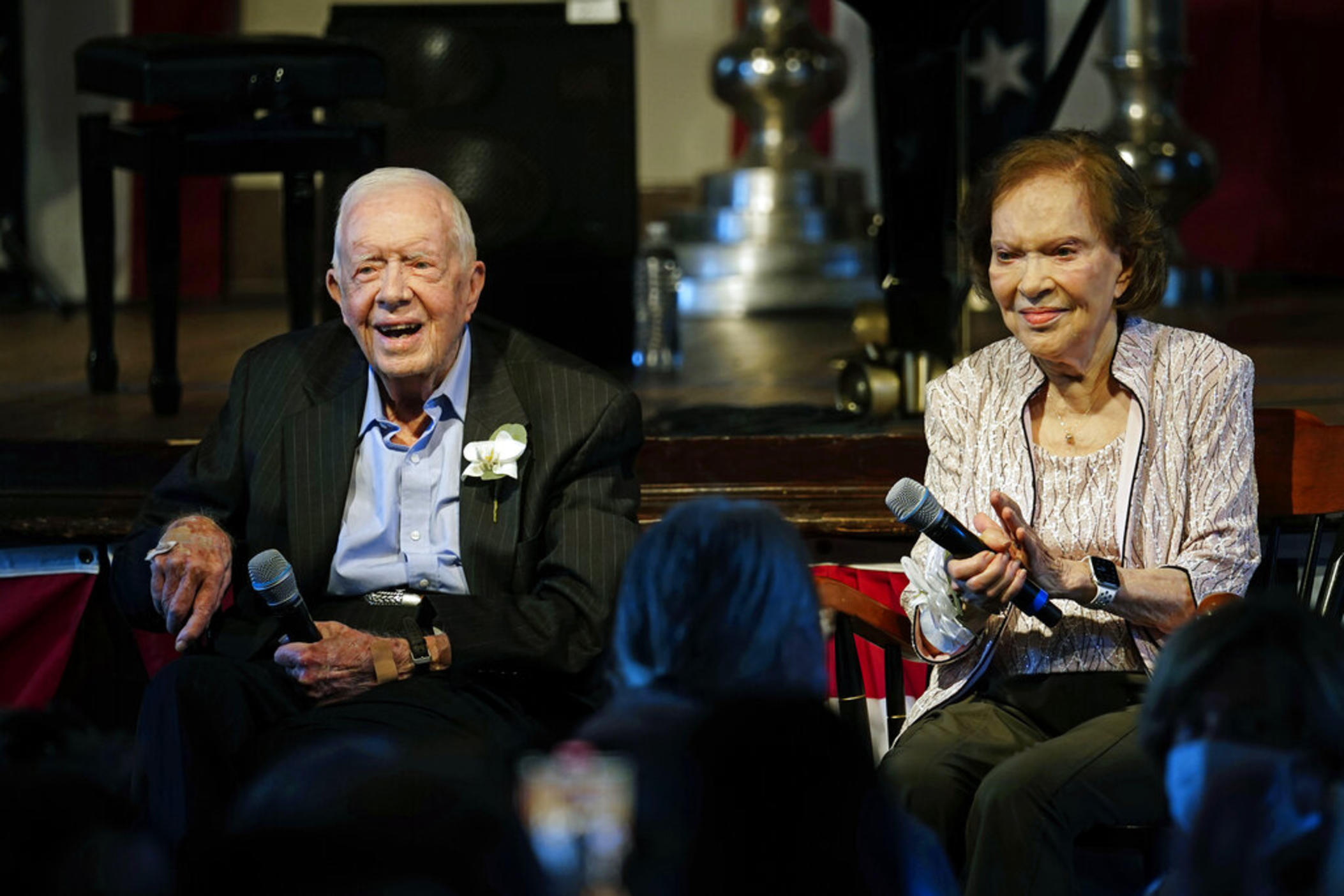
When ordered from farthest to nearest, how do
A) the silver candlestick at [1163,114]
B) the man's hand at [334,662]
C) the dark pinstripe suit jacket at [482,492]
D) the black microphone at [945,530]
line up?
1. the silver candlestick at [1163,114]
2. the dark pinstripe suit jacket at [482,492]
3. the man's hand at [334,662]
4. the black microphone at [945,530]

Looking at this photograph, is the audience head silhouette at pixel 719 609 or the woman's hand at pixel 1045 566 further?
the woman's hand at pixel 1045 566

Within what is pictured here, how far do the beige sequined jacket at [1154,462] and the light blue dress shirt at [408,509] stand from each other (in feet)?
2.16

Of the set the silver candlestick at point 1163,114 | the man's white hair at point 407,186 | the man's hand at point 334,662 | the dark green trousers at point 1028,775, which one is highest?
the silver candlestick at point 1163,114

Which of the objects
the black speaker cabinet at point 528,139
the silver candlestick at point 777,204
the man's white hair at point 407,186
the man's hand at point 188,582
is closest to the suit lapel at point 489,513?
the man's white hair at point 407,186

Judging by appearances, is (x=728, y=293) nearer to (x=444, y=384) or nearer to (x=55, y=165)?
(x=55, y=165)

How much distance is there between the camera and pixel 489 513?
105 inches

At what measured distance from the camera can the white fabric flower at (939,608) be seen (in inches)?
101

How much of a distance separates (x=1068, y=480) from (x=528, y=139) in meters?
2.75

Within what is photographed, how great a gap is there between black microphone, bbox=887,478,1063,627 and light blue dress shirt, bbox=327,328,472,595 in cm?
69

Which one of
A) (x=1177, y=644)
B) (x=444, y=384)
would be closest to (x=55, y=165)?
(x=444, y=384)

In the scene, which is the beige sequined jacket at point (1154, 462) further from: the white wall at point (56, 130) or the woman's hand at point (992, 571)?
the white wall at point (56, 130)

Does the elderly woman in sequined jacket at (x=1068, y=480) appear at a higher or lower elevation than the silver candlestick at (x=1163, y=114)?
lower

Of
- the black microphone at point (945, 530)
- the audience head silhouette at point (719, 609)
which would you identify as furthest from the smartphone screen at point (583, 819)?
the black microphone at point (945, 530)

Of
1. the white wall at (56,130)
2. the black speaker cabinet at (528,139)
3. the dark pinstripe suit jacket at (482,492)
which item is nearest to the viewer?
the dark pinstripe suit jacket at (482,492)
